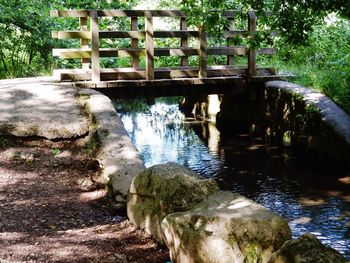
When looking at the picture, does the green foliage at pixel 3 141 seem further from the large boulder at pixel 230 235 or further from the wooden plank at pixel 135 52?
the large boulder at pixel 230 235

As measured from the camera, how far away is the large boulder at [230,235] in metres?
4.08

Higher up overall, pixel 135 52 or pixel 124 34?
pixel 124 34

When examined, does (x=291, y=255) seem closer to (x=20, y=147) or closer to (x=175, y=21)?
(x=20, y=147)

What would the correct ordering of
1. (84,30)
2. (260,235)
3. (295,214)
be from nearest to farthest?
(260,235)
(295,214)
(84,30)

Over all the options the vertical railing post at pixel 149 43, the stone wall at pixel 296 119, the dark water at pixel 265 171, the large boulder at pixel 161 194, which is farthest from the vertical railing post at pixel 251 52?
the large boulder at pixel 161 194

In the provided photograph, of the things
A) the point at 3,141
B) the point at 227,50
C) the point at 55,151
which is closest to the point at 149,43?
the point at 227,50

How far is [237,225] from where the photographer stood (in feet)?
Answer: 13.5

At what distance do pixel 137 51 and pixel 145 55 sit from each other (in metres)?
0.23

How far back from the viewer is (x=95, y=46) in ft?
37.0

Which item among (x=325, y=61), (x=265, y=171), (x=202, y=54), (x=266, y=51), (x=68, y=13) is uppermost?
(x=68, y=13)

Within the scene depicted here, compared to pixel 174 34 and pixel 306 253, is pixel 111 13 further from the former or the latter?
pixel 306 253

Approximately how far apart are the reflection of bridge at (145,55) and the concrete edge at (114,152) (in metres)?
2.30

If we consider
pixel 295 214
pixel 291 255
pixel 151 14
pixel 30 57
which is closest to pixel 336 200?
pixel 295 214

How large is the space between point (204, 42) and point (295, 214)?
237 inches
